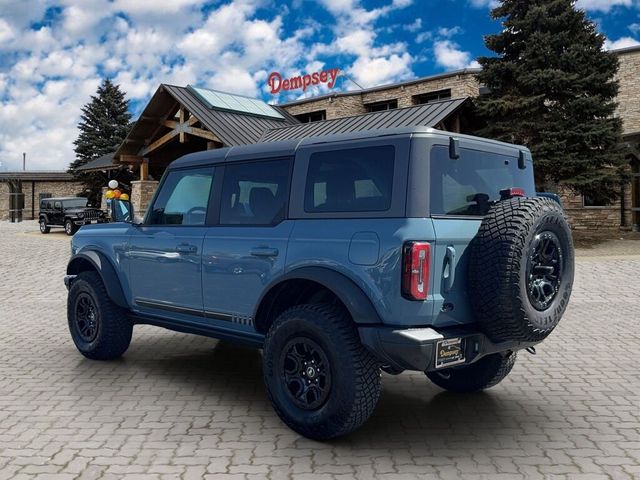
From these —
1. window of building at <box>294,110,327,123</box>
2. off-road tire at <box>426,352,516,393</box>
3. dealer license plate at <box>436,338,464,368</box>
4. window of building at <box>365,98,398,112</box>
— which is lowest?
off-road tire at <box>426,352,516,393</box>

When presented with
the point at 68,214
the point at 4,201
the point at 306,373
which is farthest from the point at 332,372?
the point at 4,201

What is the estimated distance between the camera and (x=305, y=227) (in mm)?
4402

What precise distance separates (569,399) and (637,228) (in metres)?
21.5

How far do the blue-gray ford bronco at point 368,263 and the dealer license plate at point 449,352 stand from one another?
2cm

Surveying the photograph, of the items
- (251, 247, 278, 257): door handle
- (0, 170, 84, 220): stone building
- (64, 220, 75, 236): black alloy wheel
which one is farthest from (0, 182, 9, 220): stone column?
(251, 247, 278, 257): door handle

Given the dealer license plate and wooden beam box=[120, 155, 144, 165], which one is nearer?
the dealer license plate

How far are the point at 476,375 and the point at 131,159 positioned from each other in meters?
24.8

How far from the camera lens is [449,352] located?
154 inches

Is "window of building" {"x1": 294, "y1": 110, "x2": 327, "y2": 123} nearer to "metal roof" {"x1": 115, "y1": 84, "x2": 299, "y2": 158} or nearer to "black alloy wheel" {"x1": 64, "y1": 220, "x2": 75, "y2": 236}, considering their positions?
"metal roof" {"x1": 115, "y1": 84, "x2": 299, "y2": 158}

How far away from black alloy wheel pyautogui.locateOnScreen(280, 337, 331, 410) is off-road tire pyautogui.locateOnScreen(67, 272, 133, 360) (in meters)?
2.56

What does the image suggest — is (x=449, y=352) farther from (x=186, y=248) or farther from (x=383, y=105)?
(x=383, y=105)

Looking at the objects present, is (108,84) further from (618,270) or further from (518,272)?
(518,272)

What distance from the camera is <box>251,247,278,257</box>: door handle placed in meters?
4.53

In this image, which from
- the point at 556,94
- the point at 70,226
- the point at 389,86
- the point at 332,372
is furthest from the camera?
the point at 389,86
